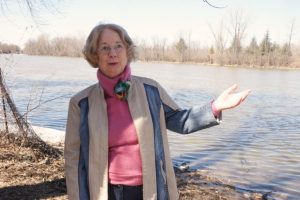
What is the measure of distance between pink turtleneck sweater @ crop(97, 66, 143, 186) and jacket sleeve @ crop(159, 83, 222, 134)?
0.27m

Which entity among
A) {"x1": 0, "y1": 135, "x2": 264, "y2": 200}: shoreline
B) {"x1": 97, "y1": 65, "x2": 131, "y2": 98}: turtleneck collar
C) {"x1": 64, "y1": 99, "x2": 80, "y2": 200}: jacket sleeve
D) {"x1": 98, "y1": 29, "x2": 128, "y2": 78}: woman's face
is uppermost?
{"x1": 98, "y1": 29, "x2": 128, "y2": 78}: woman's face

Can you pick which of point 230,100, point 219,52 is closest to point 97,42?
point 230,100

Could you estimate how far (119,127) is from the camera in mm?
2426

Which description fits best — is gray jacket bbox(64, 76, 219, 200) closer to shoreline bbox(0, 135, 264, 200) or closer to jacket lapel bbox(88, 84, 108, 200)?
jacket lapel bbox(88, 84, 108, 200)

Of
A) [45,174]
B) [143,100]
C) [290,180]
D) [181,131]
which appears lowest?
[290,180]

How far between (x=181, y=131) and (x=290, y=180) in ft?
22.6

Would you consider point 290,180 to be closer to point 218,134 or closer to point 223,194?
point 223,194

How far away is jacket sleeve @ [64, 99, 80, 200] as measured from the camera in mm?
2492

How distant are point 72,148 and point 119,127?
355mm

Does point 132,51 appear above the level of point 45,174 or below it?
above

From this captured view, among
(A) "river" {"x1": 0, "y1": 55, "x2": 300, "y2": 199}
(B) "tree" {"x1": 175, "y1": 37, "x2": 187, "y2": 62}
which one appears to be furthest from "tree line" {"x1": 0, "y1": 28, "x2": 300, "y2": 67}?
(A) "river" {"x1": 0, "y1": 55, "x2": 300, "y2": 199}

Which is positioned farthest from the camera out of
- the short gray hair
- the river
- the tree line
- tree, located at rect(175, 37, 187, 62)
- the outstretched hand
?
tree, located at rect(175, 37, 187, 62)

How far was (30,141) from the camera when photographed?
6996mm

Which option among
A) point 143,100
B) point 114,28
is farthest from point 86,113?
point 114,28
